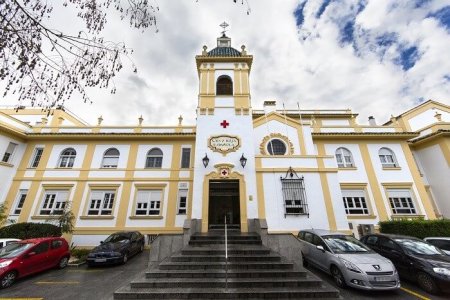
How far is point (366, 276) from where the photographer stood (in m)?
6.11

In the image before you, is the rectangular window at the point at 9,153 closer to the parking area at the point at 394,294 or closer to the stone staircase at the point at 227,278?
the stone staircase at the point at 227,278

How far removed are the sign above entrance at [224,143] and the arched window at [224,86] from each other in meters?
3.55

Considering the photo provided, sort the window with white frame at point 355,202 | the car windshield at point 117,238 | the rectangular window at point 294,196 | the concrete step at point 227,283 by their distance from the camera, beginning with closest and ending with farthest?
the concrete step at point 227,283
the rectangular window at point 294,196
the car windshield at point 117,238
the window with white frame at point 355,202

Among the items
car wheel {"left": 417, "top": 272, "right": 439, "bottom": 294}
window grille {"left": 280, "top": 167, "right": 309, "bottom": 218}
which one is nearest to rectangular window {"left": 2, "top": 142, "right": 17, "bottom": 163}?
window grille {"left": 280, "top": 167, "right": 309, "bottom": 218}

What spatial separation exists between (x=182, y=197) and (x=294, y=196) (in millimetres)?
8114

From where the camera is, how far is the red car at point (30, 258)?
740cm

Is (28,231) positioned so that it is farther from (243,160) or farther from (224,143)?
(243,160)

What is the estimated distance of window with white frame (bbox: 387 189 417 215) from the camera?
14.6 m

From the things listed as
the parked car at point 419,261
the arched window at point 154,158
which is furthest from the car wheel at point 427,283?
the arched window at point 154,158

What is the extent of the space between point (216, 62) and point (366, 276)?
46.6 ft

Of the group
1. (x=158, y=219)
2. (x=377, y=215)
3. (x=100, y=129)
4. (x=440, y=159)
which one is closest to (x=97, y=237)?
(x=158, y=219)

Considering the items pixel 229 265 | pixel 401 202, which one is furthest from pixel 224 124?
pixel 401 202

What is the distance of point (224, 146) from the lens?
1230cm

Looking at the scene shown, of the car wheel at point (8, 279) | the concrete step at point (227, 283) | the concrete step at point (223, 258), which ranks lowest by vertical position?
the car wheel at point (8, 279)
